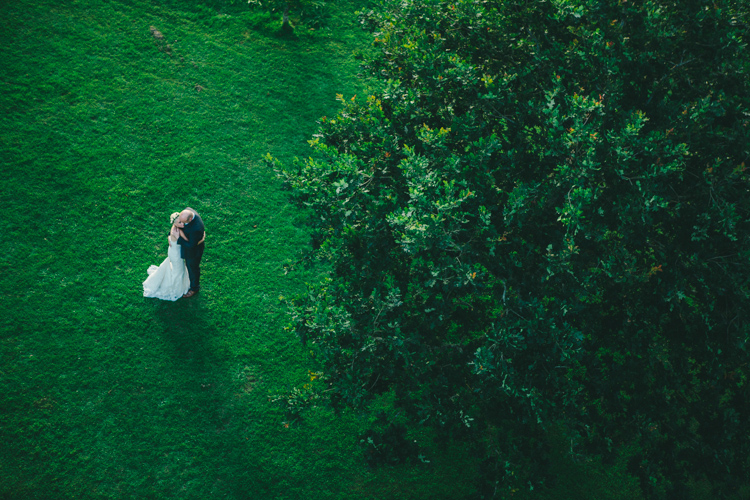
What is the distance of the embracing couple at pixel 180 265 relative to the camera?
27.3ft

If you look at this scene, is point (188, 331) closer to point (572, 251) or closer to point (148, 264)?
point (148, 264)

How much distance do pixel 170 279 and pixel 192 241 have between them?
1.08 metres

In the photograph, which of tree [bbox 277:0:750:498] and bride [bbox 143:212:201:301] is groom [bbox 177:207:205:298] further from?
tree [bbox 277:0:750:498]

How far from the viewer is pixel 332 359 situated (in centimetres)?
605

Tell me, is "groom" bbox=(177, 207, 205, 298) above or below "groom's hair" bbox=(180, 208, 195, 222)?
below

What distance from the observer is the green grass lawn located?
796cm

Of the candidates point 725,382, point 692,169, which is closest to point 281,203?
point 692,169

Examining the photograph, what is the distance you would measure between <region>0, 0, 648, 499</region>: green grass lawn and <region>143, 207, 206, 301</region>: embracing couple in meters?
0.29

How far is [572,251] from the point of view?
5.43m

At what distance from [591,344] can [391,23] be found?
609cm

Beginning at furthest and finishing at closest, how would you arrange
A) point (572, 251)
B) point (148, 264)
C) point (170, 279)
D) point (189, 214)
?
point (148, 264), point (170, 279), point (189, 214), point (572, 251)

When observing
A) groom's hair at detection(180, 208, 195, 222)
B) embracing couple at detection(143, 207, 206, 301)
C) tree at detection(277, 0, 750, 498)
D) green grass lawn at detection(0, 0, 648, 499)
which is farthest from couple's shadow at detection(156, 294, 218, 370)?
tree at detection(277, 0, 750, 498)

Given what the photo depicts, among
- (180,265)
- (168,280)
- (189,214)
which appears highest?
(189,214)

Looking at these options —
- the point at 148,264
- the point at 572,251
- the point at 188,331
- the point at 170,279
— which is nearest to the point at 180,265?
the point at 170,279
